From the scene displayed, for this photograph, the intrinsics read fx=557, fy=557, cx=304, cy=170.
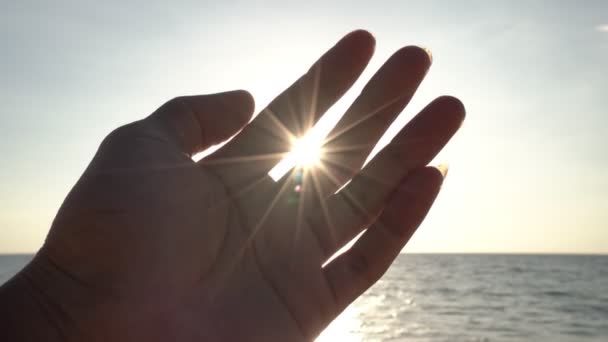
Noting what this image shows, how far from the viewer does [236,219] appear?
2691 mm

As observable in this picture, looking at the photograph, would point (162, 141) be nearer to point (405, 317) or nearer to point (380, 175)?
point (380, 175)

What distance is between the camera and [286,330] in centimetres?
242

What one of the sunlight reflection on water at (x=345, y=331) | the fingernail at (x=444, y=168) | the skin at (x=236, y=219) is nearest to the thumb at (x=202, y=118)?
the skin at (x=236, y=219)

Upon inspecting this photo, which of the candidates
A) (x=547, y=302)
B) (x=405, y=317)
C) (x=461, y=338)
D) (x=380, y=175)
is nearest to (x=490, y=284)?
(x=547, y=302)

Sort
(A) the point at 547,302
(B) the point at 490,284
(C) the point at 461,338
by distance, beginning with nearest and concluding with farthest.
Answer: (C) the point at 461,338 → (A) the point at 547,302 → (B) the point at 490,284

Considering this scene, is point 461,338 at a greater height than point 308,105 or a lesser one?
greater

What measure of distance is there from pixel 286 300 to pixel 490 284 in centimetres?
3114

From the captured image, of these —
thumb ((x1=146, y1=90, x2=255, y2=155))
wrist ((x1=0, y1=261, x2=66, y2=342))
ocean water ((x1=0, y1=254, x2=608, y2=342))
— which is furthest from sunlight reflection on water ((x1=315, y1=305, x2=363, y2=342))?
wrist ((x1=0, y1=261, x2=66, y2=342))

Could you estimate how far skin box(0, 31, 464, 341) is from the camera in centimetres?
228

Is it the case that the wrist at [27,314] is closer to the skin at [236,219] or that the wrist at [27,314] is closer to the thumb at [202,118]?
the skin at [236,219]

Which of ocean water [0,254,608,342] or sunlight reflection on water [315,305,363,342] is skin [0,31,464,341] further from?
ocean water [0,254,608,342]

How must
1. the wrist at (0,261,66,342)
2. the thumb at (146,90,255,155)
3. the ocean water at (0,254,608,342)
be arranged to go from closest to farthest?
the wrist at (0,261,66,342)
the thumb at (146,90,255,155)
the ocean water at (0,254,608,342)

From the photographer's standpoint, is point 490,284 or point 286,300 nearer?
point 286,300

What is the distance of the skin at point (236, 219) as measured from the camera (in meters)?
2.28
